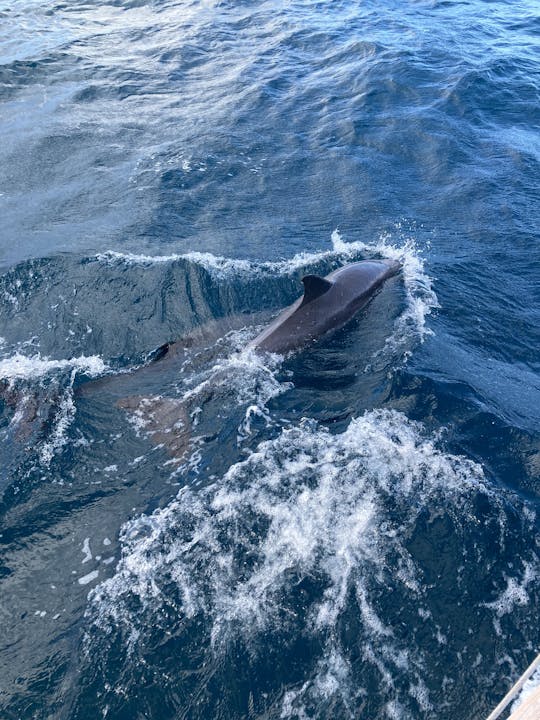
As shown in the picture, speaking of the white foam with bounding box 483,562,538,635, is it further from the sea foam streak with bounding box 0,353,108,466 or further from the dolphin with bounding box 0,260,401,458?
the sea foam streak with bounding box 0,353,108,466

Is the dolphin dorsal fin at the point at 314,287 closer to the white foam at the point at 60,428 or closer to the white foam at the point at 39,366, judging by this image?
the white foam at the point at 39,366

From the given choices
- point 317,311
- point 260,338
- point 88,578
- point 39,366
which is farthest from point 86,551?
point 317,311

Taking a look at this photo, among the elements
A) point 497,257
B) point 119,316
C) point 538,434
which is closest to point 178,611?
point 538,434

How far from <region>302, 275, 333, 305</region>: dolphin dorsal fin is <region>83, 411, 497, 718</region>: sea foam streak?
325cm

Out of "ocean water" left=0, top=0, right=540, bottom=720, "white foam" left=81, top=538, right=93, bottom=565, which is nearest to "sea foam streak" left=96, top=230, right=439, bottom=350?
"ocean water" left=0, top=0, right=540, bottom=720

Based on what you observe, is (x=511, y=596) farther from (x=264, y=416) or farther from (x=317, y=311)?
(x=317, y=311)

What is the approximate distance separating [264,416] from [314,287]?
2.96 metres

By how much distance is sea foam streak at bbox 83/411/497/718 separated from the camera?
6629 millimetres

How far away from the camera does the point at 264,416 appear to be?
9.75 m

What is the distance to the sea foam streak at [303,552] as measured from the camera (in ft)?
21.7

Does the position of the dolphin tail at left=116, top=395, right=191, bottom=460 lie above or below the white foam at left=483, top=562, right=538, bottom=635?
above

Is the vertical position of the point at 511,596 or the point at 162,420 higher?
the point at 162,420

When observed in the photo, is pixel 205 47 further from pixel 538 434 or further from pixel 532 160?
pixel 538 434

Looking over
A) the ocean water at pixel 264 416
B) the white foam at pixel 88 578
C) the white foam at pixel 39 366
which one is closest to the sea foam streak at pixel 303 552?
the ocean water at pixel 264 416
